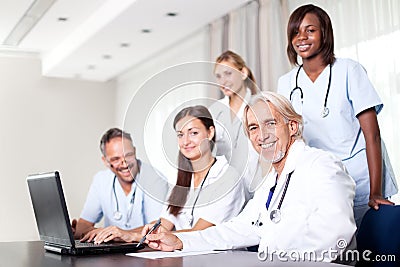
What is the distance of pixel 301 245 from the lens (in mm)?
1651

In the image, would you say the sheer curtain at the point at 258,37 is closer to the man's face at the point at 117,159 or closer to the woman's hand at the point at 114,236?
the man's face at the point at 117,159

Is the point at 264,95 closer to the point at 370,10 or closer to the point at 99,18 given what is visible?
the point at 370,10

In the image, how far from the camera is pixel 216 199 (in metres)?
1.98

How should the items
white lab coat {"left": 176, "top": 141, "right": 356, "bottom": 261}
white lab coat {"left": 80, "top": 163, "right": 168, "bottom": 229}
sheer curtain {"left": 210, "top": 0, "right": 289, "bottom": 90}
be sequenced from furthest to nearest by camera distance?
1. sheer curtain {"left": 210, "top": 0, "right": 289, "bottom": 90}
2. white lab coat {"left": 80, "top": 163, "right": 168, "bottom": 229}
3. white lab coat {"left": 176, "top": 141, "right": 356, "bottom": 261}

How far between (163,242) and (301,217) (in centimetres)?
42

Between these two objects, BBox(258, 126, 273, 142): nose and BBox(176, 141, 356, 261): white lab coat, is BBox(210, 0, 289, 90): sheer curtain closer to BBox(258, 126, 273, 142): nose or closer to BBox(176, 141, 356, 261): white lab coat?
BBox(258, 126, 273, 142): nose

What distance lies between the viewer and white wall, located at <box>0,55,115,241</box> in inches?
232

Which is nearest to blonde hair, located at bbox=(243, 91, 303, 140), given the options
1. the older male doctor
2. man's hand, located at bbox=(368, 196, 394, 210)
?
the older male doctor

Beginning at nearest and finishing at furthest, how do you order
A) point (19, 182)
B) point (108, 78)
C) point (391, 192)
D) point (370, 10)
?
point (391, 192) → point (370, 10) → point (19, 182) → point (108, 78)

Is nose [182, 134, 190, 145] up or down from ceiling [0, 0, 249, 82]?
down

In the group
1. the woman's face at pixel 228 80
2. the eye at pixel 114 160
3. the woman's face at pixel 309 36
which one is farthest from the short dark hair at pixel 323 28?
the eye at pixel 114 160

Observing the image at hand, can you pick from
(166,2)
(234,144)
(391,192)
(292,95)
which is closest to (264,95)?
(234,144)

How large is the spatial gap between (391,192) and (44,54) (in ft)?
15.1

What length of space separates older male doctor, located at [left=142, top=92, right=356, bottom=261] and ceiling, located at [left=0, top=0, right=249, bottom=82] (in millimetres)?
2156
